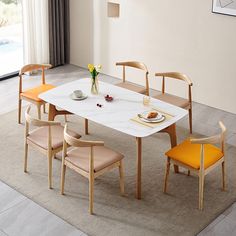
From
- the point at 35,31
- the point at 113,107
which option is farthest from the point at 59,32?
the point at 113,107

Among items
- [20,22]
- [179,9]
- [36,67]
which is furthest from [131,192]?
[20,22]

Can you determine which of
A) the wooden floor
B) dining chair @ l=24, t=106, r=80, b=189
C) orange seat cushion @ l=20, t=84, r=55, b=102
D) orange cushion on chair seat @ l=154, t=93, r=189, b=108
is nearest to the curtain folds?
the wooden floor

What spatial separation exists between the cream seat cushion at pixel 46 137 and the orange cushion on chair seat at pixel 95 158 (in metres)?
0.30

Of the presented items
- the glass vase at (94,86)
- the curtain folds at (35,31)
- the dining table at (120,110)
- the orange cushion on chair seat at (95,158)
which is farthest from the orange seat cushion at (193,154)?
the curtain folds at (35,31)

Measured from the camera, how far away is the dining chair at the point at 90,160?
203 inches

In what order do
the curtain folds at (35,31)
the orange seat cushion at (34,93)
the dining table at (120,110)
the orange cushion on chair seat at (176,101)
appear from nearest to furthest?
the dining table at (120,110)
the orange cushion on chair seat at (176,101)
the orange seat cushion at (34,93)
the curtain folds at (35,31)

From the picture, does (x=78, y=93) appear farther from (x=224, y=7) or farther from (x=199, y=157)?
(x=224, y=7)

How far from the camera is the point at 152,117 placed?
18.4ft

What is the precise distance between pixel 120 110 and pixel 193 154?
3.10 ft

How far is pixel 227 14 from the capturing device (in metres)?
7.12

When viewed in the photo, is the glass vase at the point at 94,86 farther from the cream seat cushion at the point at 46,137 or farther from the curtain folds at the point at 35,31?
the curtain folds at the point at 35,31

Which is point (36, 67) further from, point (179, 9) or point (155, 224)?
point (155, 224)

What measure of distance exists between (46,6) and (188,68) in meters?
2.63

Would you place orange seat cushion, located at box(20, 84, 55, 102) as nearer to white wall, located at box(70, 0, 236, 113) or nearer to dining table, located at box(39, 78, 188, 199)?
dining table, located at box(39, 78, 188, 199)
